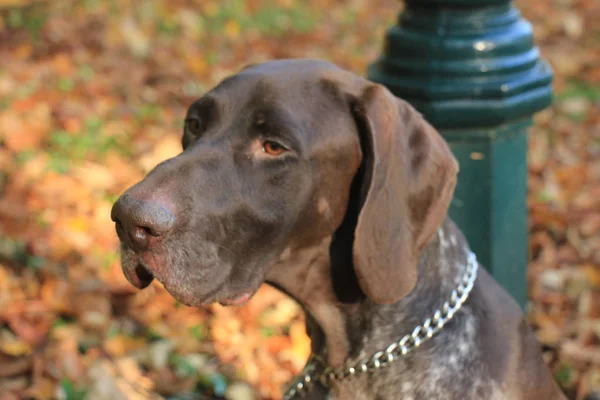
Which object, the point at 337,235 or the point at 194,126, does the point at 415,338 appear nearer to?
the point at 337,235

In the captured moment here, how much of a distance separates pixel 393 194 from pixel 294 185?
1.09ft

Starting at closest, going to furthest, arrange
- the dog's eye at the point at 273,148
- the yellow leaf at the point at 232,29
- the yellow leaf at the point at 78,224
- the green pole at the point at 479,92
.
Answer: the dog's eye at the point at 273,148
the green pole at the point at 479,92
the yellow leaf at the point at 78,224
the yellow leaf at the point at 232,29

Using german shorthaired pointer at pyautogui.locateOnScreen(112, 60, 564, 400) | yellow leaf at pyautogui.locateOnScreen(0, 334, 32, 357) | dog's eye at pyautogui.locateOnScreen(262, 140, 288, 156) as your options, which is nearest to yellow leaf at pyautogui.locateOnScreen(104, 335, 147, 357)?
yellow leaf at pyautogui.locateOnScreen(0, 334, 32, 357)

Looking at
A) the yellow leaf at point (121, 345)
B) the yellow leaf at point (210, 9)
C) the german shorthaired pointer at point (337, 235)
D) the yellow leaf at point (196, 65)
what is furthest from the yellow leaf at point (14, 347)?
the yellow leaf at point (210, 9)

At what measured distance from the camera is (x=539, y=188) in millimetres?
7098

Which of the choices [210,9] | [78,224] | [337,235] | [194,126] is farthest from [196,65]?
[337,235]

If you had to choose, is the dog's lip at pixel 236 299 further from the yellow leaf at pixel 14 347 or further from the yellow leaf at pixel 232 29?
the yellow leaf at pixel 232 29

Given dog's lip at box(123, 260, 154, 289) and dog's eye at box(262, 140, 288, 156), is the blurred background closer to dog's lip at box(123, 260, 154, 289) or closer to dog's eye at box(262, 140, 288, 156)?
dog's lip at box(123, 260, 154, 289)

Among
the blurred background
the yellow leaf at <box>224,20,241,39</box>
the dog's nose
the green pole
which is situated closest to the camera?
the dog's nose

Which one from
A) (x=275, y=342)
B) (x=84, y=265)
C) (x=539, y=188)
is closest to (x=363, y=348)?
(x=275, y=342)

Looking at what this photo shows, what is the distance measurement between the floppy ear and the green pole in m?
1.29

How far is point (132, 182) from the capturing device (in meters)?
6.33

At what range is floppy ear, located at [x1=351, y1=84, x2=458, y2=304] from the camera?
3141mm

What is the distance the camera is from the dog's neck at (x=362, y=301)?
334 cm
